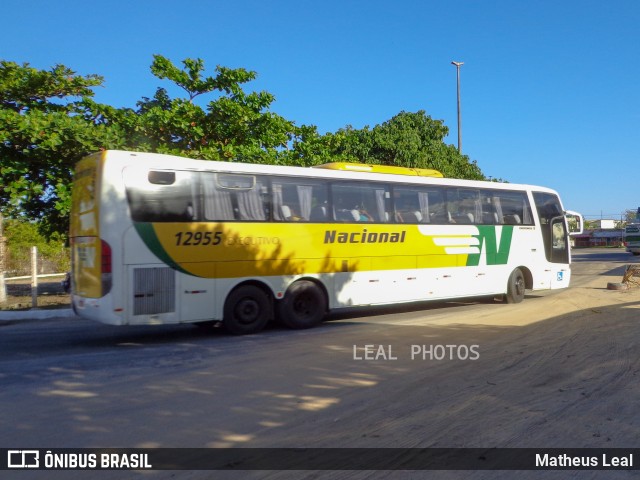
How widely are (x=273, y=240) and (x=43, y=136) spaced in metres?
7.04

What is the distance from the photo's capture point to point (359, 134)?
1087 inches

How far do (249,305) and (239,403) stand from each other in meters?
4.68

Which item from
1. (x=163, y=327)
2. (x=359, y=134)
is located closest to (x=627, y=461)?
(x=163, y=327)

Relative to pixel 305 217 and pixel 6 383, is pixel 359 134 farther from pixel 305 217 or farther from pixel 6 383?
pixel 6 383

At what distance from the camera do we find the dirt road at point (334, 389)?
4.87 meters

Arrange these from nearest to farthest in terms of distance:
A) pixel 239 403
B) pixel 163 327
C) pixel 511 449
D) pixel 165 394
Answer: pixel 511 449, pixel 239 403, pixel 165 394, pixel 163 327

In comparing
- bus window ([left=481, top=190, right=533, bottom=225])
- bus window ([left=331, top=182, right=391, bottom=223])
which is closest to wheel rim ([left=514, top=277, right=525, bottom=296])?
bus window ([left=481, top=190, right=533, bottom=225])

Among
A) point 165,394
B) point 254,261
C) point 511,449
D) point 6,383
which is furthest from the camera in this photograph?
point 254,261

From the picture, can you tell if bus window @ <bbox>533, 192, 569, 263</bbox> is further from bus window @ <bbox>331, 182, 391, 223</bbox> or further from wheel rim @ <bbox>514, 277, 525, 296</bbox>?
bus window @ <bbox>331, 182, 391, 223</bbox>

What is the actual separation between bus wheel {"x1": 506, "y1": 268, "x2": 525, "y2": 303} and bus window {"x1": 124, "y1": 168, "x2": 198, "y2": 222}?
910cm

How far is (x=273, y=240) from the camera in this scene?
10.8 meters

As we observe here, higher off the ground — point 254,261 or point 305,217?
point 305,217

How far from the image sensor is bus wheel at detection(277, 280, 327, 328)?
36.0ft

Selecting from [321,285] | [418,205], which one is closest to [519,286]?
[418,205]
